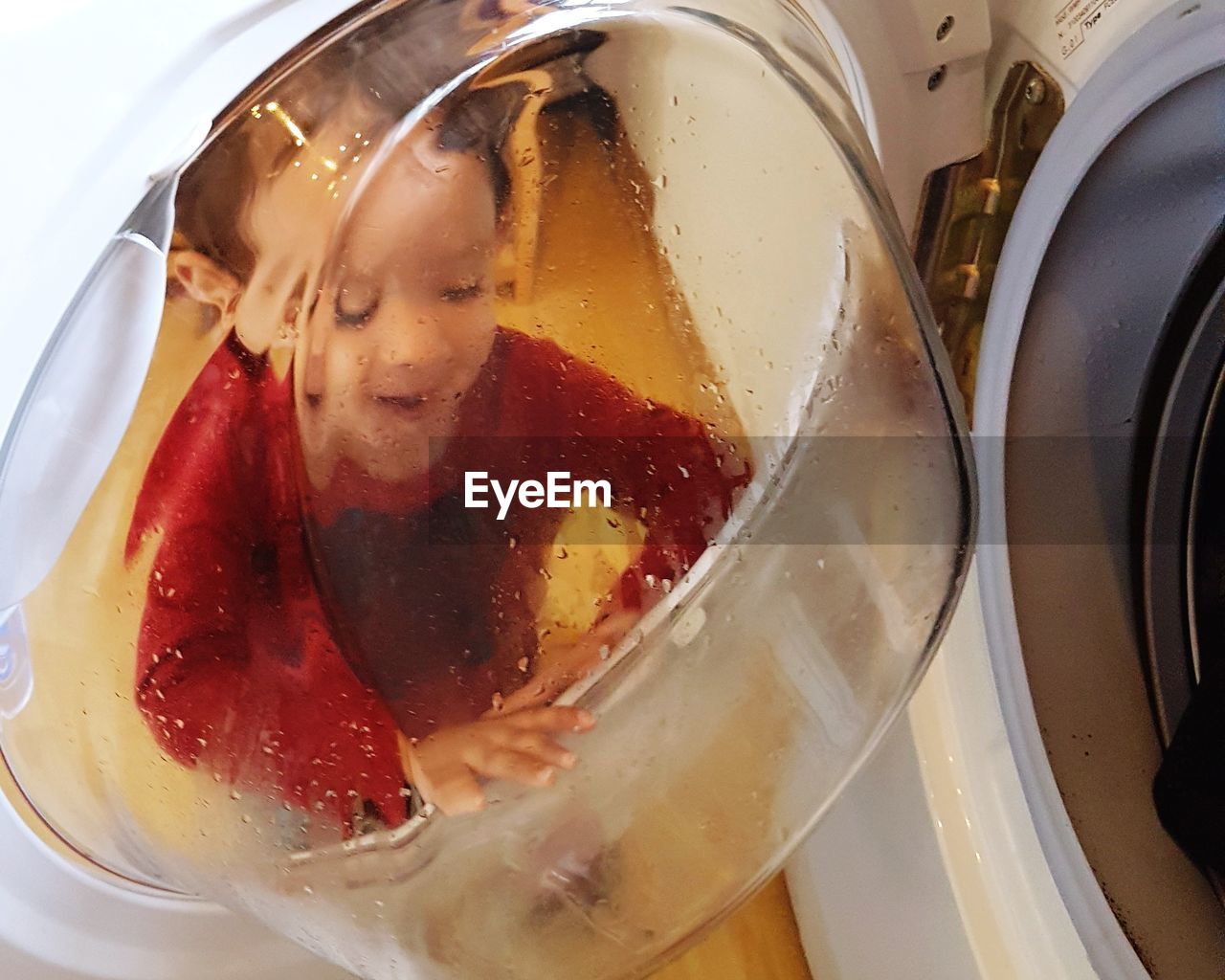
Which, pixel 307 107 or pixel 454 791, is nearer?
pixel 307 107

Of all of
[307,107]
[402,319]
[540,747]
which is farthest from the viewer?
[540,747]

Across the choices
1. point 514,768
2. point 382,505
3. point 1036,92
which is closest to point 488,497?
point 382,505

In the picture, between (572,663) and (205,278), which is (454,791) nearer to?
(572,663)

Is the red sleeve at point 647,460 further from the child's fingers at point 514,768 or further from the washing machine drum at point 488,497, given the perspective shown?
the child's fingers at point 514,768

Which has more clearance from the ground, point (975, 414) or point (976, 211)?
point (976, 211)

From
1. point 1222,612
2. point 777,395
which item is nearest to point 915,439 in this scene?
point 777,395

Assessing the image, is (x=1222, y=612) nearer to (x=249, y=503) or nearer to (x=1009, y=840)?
(x=1009, y=840)
